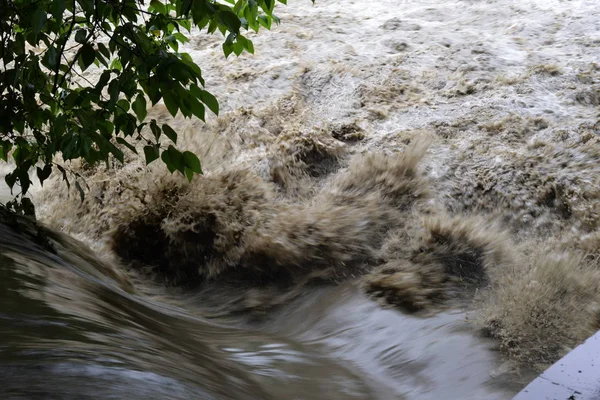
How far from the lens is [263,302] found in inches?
167

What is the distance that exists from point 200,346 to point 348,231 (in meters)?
1.58

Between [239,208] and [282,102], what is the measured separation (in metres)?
1.66

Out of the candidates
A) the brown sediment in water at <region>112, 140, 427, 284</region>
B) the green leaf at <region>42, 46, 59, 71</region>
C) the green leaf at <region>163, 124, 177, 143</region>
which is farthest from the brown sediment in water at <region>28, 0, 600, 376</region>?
the green leaf at <region>42, 46, 59, 71</region>

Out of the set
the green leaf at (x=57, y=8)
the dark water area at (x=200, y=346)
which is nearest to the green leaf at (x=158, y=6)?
the green leaf at (x=57, y=8)

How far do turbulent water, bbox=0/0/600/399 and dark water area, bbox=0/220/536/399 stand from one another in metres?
0.01

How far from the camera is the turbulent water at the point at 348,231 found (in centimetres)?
273

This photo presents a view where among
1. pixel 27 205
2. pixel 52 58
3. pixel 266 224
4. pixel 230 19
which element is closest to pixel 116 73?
pixel 52 58

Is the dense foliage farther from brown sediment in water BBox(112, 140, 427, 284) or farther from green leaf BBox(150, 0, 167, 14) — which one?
brown sediment in water BBox(112, 140, 427, 284)

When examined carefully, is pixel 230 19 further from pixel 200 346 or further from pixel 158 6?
pixel 200 346

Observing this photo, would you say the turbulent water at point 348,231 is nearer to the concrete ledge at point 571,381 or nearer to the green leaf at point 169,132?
the green leaf at point 169,132

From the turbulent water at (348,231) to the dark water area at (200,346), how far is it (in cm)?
1

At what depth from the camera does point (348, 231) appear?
4.41 metres

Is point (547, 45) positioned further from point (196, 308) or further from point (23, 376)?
point (23, 376)

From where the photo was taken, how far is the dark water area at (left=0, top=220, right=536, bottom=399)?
1.89 meters
